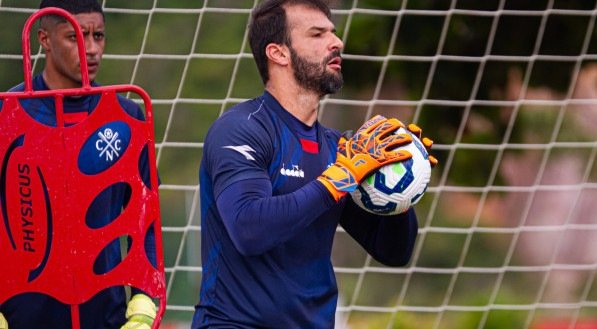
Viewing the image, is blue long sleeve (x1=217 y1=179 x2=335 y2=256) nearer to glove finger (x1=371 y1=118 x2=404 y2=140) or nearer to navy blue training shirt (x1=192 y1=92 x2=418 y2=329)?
navy blue training shirt (x1=192 y1=92 x2=418 y2=329)

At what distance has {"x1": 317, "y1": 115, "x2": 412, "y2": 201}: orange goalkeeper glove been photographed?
3852 mm

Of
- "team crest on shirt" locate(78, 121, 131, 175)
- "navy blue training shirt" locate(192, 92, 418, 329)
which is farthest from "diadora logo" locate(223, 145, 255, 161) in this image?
"team crest on shirt" locate(78, 121, 131, 175)

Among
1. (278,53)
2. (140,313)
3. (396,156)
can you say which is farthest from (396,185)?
(140,313)

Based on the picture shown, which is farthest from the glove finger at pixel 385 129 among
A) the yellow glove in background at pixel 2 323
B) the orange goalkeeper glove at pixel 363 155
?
the yellow glove in background at pixel 2 323

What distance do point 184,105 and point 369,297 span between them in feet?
5.73

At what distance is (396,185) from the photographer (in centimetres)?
399

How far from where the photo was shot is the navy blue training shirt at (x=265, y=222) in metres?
3.81

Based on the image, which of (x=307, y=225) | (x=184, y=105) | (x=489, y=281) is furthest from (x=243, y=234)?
(x=489, y=281)

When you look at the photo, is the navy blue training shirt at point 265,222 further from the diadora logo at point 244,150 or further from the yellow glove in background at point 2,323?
the yellow glove in background at point 2,323

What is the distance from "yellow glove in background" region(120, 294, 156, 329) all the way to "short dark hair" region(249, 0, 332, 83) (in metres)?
0.73

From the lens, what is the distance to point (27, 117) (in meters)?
4.16

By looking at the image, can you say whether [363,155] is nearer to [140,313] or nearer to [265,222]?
[265,222]

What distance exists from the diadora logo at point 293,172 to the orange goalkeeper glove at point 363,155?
12 cm

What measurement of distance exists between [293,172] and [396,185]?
284 mm
